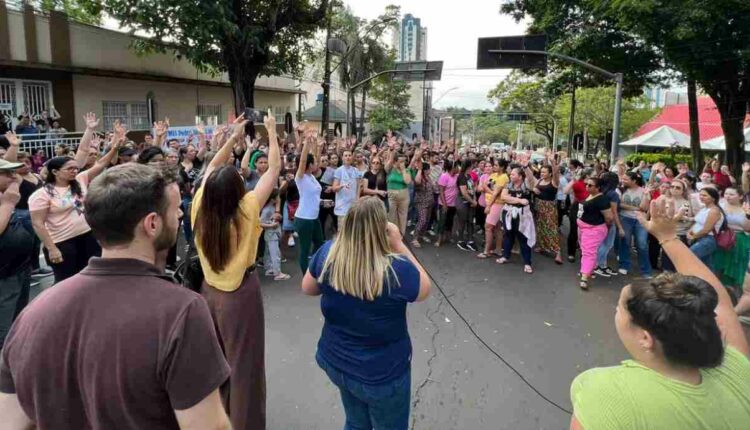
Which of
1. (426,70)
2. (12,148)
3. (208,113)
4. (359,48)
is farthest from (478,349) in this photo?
(359,48)

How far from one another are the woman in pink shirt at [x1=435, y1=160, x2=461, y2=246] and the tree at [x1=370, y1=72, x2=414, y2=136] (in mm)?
34312

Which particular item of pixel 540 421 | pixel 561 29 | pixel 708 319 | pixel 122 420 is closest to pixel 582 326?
pixel 540 421

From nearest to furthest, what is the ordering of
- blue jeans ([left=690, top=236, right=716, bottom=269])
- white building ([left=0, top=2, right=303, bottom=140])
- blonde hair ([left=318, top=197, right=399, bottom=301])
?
blonde hair ([left=318, top=197, right=399, bottom=301]) → blue jeans ([left=690, top=236, right=716, bottom=269]) → white building ([left=0, top=2, right=303, bottom=140])

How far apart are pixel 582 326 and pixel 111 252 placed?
17.0 ft

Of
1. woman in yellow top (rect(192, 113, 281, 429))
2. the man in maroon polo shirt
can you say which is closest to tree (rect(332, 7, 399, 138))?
woman in yellow top (rect(192, 113, 281, 429))

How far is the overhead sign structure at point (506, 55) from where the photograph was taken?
16.3 meters

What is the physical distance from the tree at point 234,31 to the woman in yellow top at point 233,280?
13429 millimetres

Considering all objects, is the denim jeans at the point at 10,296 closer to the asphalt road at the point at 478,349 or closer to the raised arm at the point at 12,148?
the asphalt road at the point at 478,349

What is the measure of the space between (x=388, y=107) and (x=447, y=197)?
37639 mm

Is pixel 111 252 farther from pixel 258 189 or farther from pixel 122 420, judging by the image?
pixel 258 189

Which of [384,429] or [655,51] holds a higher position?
[655,51]

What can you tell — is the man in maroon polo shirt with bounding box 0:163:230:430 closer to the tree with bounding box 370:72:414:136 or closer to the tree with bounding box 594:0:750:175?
the tree with bounding box 594:0:750:175

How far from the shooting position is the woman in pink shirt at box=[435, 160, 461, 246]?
9.12 metres

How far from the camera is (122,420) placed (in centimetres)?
135
